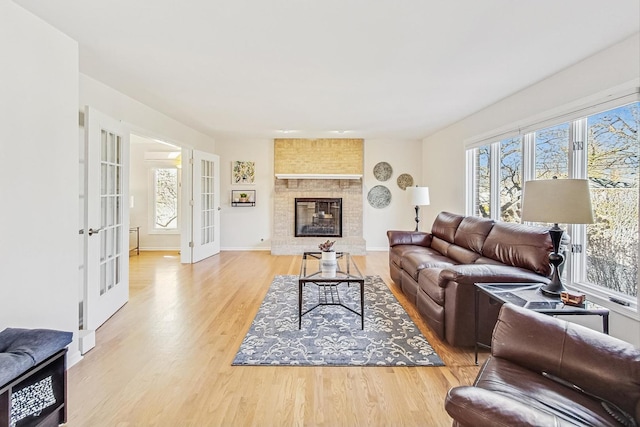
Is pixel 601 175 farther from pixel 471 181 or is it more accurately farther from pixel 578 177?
pixel 471 181

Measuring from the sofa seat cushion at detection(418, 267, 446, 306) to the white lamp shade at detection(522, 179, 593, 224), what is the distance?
3.00ft

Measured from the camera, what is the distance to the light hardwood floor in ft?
5.71

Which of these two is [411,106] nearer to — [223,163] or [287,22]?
[287,22]

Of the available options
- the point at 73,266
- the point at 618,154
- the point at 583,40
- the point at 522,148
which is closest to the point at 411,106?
the point at 522,148

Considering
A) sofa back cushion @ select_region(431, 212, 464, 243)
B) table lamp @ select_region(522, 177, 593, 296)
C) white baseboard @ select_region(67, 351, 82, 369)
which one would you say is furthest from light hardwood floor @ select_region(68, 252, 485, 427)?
sofa back cushion @ select_region(431, 212, 464, 243)

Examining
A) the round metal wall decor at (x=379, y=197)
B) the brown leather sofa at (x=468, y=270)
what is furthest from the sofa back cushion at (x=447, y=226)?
the round metal wall decor at (x=379, y=197)

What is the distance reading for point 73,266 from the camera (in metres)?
2.31

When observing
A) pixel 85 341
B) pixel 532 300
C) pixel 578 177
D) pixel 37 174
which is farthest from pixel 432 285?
pixel 37 174

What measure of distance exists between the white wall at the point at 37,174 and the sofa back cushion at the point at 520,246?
364 cm

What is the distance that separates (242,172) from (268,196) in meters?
0.77

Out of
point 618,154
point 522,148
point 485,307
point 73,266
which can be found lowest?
point 485,307

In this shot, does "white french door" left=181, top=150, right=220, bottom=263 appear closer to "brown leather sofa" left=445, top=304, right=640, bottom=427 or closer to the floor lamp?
the floor lamp

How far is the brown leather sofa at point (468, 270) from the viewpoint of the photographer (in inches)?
95.0

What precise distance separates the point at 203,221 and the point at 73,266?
3604 mm
